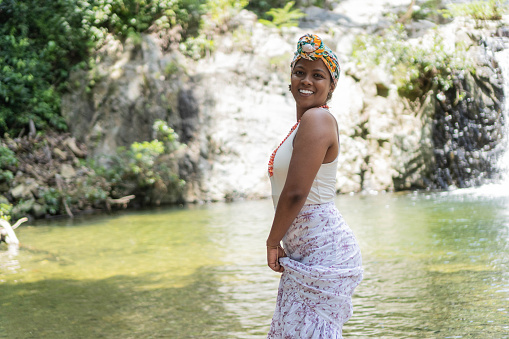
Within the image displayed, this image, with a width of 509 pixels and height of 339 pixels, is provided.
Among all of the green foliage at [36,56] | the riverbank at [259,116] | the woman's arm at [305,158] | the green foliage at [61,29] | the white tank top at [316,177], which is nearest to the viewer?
the woman's arm at [305,158]

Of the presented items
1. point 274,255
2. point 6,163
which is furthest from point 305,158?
point 6,163

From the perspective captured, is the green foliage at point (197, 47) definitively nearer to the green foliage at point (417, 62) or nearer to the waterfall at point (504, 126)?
the green foliage at point (417, 62)

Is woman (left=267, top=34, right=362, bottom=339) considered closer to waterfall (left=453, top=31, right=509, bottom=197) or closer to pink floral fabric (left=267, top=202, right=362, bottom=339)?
pink floral fabric (left=267, top=202, right=362, bottom=339)

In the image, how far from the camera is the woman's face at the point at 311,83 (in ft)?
8.24

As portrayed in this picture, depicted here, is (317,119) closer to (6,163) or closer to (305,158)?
(305,158)

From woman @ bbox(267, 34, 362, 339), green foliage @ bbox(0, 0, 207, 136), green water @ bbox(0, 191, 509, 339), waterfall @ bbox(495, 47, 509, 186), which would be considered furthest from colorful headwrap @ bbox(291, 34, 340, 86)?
green foliage @ bbox(0, 0, 207, 136)

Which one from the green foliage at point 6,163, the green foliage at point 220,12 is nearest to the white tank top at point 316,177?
the green foliage at point 6,163

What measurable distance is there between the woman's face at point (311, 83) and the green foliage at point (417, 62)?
1193 cm

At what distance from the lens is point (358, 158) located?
528 inches

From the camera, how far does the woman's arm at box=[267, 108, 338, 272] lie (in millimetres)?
2301

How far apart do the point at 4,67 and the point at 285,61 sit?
270 inches

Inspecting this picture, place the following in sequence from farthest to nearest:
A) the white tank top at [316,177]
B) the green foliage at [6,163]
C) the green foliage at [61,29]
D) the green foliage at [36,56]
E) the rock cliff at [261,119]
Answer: the green foliage at [61,29] → the green foliage at [36,56] → the rock cliff at [261,119] → the green foliage at [6,163] → the white tank top at [316,177]

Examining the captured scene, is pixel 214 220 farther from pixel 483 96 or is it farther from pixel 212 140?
pixel 483 96

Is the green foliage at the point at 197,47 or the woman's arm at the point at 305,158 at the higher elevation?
the green foliage at the point at 197,47
